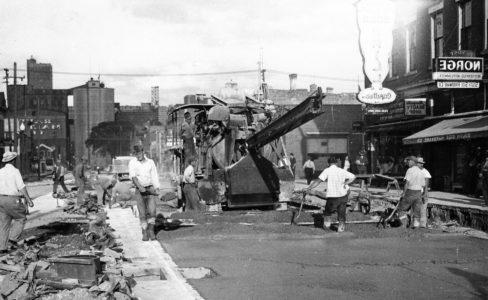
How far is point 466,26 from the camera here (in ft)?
71.5

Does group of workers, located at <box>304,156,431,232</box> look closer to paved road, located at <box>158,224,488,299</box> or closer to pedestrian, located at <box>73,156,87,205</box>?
paved road, located at <box>158,224,488,299</box>

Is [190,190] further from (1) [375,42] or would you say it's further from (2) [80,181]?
(1) [375,42]

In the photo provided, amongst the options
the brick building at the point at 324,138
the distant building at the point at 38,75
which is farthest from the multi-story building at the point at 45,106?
the brick building at the point at 324,138

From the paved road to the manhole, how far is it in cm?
14

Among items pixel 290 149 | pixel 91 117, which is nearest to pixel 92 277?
pixel 290 149

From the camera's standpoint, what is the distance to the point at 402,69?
27.1 m

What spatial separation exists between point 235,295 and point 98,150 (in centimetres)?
7454

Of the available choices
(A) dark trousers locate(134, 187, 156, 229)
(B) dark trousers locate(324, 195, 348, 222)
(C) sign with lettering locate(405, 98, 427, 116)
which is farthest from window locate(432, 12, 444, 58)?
(A) dark trousers locate(134, 187, 156, 229)

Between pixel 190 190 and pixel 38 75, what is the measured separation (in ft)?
299

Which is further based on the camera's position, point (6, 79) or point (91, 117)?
point (91, 117)

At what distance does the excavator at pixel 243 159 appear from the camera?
48.6 ft

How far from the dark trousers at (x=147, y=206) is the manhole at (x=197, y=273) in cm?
278

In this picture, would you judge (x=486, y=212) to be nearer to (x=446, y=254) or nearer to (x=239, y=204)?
(x=446, y=254)

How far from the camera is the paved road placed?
695 cm
